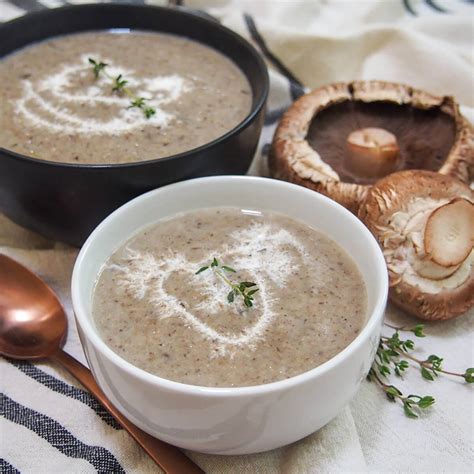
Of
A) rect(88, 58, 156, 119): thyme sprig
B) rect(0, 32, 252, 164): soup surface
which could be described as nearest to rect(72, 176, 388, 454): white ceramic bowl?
rect(0, 32, 252, 164): soup surface

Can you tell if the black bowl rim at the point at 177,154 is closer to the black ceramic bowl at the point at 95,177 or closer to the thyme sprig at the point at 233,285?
the black ceramic bowl at the point at 95,177

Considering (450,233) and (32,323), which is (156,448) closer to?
(32,323)

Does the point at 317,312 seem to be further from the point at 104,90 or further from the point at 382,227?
the point at 104,90

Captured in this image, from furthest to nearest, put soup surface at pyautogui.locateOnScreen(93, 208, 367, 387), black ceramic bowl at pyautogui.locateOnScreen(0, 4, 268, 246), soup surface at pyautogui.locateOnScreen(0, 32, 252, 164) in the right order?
soup surface at pyautogui.locateOnScreen(0, 32, 252, 164) → black ceramic bowl at pyautogui.locateOnScreen(0, 4, 268, 246) → soup surface at pyautogui.locateOnScreen(93, 208, 367, 387)

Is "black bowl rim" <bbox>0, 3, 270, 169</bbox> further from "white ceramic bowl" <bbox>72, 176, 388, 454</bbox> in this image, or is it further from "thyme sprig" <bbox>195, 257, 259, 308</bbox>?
"thyme sprig" <bbox>195, 257, 259, 308</bbox>

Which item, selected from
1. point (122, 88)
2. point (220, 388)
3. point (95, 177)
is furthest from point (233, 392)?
point (122, 88)

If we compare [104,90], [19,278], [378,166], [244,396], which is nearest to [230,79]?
[104,90]

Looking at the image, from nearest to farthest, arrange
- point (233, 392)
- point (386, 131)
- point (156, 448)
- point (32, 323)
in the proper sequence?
point (233, 392) → point (156, 448) → point (32, 323) → point (386, 131)
